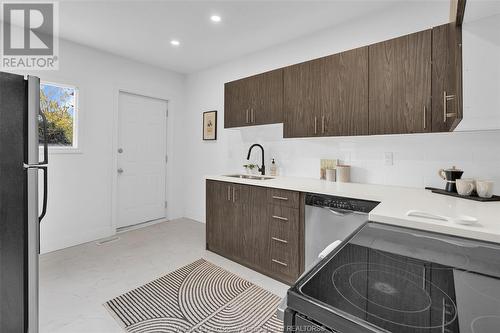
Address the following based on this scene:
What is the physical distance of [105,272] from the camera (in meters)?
2.52

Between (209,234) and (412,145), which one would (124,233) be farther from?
(412,145)

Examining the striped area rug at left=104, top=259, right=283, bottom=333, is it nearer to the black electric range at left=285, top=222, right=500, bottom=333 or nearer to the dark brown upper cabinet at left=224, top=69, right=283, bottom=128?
the black electric range at left=285, top=222, right=500, bottom=333

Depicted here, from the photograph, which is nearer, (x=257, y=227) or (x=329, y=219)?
(x=329, y=219)

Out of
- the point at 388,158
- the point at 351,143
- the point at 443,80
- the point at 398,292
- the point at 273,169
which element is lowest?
the point at 398,292

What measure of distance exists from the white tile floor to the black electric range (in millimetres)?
1637

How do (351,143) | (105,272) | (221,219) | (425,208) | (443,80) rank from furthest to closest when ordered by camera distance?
(221,219), (351,143), (105,272), (443,80), (425,208)

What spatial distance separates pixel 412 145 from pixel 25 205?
295cm

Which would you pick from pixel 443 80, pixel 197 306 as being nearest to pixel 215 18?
pixel 443 80

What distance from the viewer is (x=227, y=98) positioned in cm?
330

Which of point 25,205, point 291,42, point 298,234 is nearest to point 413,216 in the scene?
point 298,234

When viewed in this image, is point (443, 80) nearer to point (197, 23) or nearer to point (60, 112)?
point (197, 23)

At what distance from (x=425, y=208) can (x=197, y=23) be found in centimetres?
269

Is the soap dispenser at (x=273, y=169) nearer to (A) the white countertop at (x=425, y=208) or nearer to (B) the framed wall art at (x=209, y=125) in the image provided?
(A) the white countertop at (x=425, y=208)

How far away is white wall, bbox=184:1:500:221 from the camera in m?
2.06
